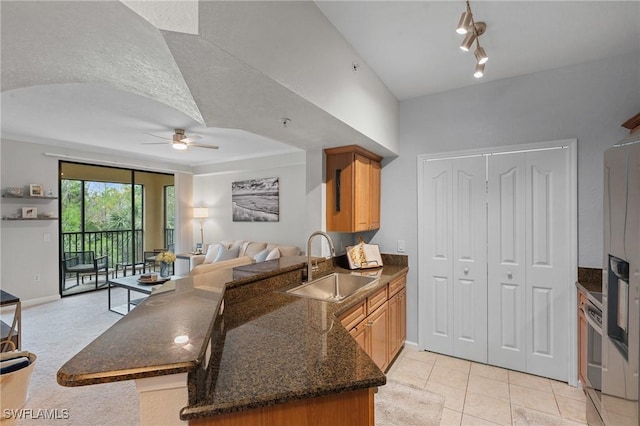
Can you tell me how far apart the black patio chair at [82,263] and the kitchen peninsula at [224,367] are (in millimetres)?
5380

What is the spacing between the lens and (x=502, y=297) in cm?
274

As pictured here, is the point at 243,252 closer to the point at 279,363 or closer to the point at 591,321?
the point at 279,363

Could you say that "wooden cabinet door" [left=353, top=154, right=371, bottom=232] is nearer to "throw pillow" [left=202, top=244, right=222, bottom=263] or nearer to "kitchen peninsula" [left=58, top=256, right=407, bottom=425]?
"kitchen peninsula" [left=58, top=256, right=407, bottom=425]

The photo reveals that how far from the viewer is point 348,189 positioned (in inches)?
111

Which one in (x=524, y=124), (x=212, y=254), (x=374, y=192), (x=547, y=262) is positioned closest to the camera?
(x=547, y=262)

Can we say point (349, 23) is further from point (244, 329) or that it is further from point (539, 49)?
point (244, 329)

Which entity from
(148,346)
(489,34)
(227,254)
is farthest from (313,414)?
(227,254)

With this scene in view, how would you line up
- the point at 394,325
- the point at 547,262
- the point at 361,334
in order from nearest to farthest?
the point at 361,334 < the point at 547,262 < the point at 394,325

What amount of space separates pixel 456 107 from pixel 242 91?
7.68 feet

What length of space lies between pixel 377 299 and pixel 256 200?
4190mm

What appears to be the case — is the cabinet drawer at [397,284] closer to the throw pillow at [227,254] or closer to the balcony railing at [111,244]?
the throw pillow at [227,254]

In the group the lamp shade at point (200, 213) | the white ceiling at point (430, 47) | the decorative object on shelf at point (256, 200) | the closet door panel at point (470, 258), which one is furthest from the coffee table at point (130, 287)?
the closet door panel at point (470, 258)

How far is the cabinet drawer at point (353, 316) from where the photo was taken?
6.20 feet

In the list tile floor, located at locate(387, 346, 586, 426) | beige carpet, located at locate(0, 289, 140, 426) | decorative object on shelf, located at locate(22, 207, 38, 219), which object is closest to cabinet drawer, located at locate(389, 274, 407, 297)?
tile floor, located at locate(387, 346, 586, 426)
